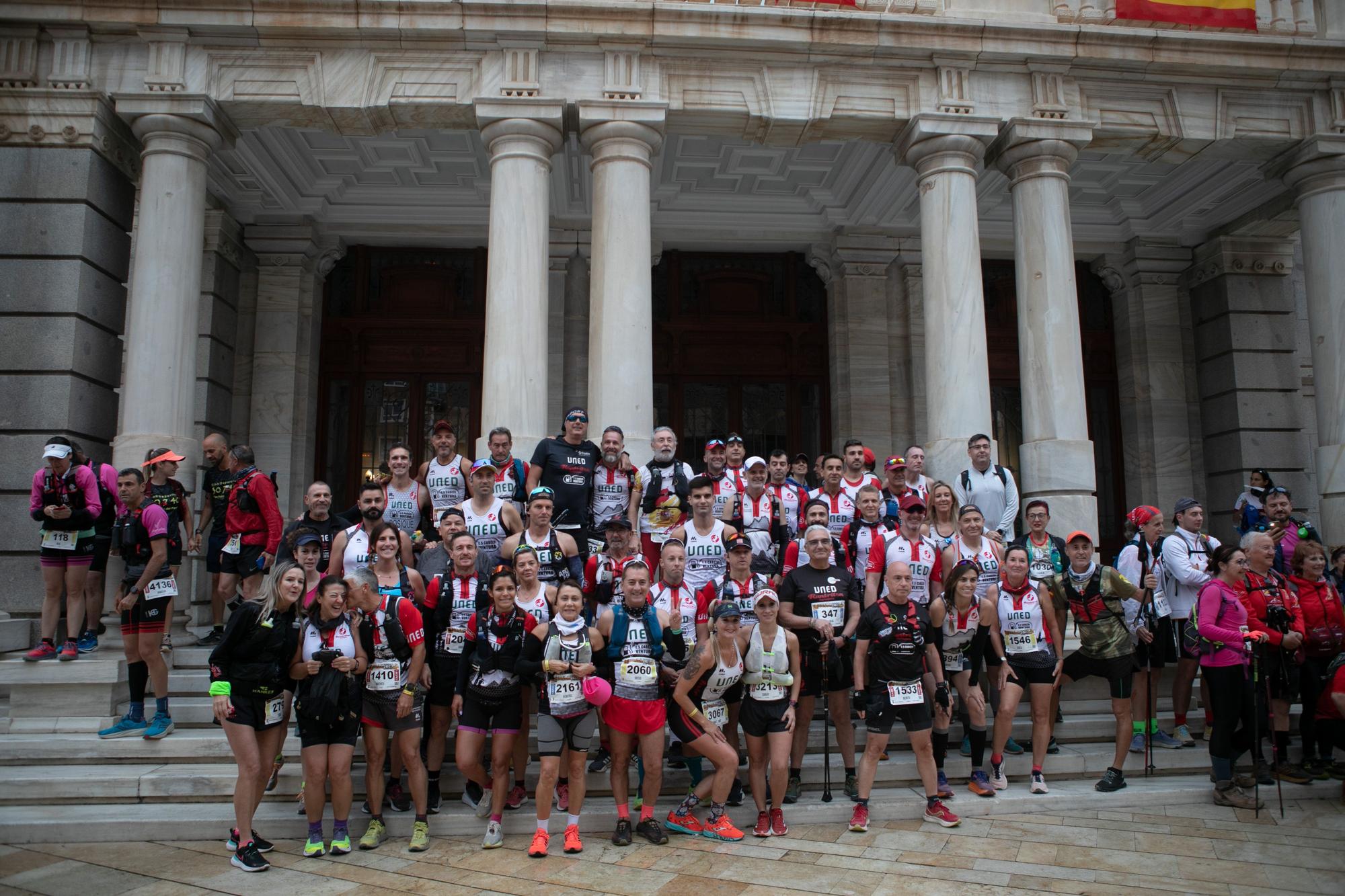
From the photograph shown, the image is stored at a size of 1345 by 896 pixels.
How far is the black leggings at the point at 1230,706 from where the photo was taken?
23.6 feet

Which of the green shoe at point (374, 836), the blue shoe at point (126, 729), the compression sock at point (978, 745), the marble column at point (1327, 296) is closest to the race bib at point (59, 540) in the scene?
the blue shoe at point (126, 729)

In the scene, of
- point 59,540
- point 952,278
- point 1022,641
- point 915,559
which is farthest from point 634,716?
point 952,278

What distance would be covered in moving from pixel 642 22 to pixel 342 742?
27.8ft

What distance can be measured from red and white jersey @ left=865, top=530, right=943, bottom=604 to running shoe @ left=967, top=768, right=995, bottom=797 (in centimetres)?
141

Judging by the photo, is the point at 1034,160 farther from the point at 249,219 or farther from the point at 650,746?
the point at 249,219

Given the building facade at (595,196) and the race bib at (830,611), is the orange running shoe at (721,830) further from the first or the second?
the building facade at (595,196)

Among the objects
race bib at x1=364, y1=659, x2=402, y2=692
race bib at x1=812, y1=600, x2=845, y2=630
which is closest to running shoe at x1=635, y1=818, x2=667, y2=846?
race bib at x1=812, y1=600, x2=845, y2=630

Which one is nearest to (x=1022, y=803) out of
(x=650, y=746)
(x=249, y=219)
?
(x=650, y=746)

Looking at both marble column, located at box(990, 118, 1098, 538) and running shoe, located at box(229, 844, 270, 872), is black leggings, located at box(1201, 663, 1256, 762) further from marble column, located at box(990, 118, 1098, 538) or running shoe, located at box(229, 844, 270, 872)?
running shoe, located at box(229, 844, 270, 872)

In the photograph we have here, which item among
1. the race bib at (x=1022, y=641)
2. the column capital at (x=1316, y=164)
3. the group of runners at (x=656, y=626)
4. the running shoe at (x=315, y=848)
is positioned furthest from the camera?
the column capital at (x=1316, y=164)

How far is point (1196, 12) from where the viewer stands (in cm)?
1134

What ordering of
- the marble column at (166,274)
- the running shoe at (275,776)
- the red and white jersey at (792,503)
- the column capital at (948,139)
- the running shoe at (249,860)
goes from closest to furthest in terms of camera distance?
the running shoe at (249,860)
the running shoe at (275,776)
the red and white jersey at (792,503)
the marble column at (166,274)
the column capital at (948,139)

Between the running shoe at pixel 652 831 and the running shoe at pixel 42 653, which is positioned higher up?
the running shoe at pixel 42 653

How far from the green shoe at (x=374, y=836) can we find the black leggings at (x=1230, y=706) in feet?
21.5
